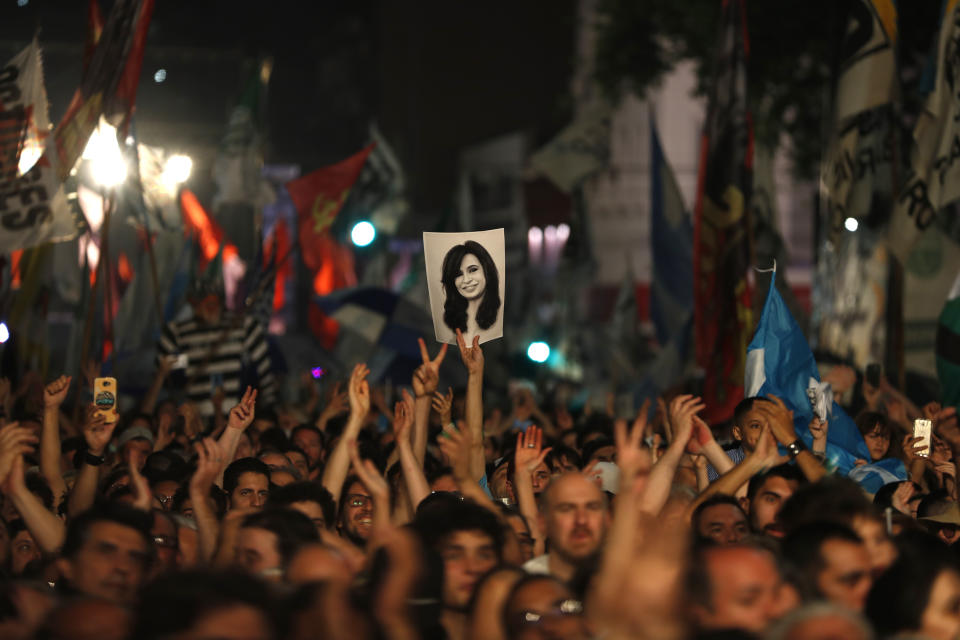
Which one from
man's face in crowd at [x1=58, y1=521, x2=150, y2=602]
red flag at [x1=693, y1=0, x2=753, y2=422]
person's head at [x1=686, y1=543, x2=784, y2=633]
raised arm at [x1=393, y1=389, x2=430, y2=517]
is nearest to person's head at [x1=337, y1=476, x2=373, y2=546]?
raised arm at [x1=393, y1=389, x2=430, y2=517]

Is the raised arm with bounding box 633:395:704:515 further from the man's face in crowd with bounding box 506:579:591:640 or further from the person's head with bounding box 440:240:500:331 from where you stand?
the person's head with bounding box 440:240:500:331

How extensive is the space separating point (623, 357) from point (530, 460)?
→ 1681 cm

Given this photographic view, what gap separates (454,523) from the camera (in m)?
4.62

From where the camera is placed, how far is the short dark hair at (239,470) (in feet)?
20.8

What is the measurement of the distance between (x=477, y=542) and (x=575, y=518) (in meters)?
0.38

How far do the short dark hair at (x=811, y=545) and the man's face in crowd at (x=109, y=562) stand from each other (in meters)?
2.07

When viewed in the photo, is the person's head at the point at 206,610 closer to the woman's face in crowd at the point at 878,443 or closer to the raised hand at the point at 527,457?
the raised hand at the point at 527,457

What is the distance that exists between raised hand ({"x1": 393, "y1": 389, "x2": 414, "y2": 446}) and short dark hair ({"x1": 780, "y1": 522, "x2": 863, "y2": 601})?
86.1 inches

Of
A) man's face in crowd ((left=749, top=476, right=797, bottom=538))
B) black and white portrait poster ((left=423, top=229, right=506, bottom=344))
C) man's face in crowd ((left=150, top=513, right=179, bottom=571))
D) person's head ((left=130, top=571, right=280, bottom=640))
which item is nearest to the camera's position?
person's head ((left=130, top=571, right=280, bottom=640))

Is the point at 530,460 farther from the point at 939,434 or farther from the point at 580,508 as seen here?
the point at 939,434

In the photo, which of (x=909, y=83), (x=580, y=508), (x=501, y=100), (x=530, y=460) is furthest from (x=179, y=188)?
(x=501, y=100)

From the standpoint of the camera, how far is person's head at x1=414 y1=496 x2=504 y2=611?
4.44 m

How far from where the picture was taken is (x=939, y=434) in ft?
27.9

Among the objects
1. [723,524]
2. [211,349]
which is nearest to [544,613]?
[723,524]
